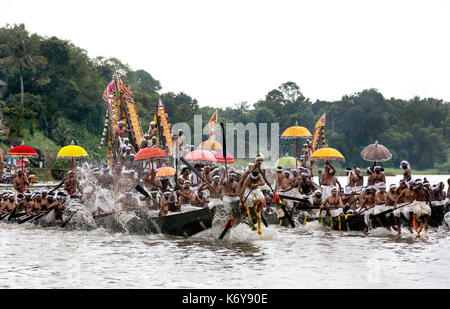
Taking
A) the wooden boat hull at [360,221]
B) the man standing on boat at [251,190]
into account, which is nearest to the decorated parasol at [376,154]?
the wooden boat hull at [360,221]

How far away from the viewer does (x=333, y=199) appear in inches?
713

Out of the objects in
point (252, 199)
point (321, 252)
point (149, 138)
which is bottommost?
point (321, 252)

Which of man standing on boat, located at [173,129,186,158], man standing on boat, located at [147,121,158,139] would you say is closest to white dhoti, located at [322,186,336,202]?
man standing on boat, located at [147,121,158,139]

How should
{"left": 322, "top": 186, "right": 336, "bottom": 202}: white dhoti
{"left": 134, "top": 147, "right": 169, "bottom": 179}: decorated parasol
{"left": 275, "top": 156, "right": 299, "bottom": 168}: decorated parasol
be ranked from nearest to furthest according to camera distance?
{"left": 134, "top": 147, "right": 169, "bottom": 179}: decorated parasol → {"left": 322, "top": 186, "right": 336, "bottom": 202}: white dhoti → {"left": 275, "top": 156, "right": 299, "bottom": 168}: decorated parasol

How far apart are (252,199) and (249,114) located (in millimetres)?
81255

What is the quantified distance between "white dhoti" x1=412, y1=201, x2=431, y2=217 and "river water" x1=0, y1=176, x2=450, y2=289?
2.41 ft

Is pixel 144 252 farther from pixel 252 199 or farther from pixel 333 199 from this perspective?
pixel 333 199

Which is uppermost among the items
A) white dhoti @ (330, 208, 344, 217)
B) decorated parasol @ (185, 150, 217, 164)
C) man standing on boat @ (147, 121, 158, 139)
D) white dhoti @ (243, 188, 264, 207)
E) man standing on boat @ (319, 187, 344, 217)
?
man standing on boat @ (147, 121, 158, 139)

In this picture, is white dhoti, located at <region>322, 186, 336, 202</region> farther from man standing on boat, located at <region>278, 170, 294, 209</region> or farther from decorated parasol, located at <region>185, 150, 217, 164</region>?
decorated parasol, located at <region>185, 150, 217, 164</region>

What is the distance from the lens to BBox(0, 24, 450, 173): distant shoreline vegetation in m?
59.8

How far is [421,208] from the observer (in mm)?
15219

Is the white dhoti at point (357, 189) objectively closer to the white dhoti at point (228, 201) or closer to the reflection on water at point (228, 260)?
the reflection on water at point (228, 260)

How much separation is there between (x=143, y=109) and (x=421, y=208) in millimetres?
60081
